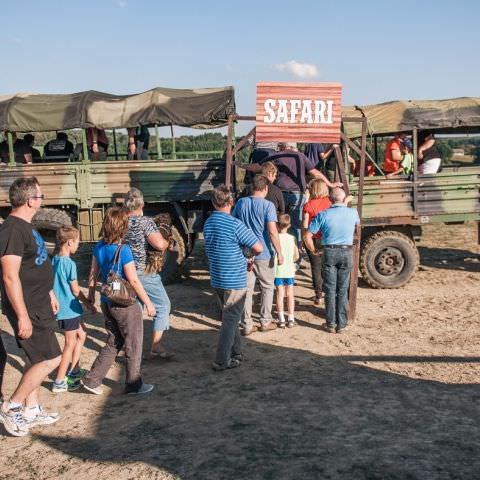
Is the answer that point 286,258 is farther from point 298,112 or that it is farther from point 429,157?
point 429,157

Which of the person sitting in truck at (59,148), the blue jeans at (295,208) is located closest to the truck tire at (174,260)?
the blue jeans at (295,208)

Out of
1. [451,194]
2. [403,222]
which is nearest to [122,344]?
[403,222]

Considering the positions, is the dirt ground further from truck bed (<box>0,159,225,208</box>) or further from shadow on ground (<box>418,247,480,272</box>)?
shadow on ground (<box>418,247,480,272</box>)

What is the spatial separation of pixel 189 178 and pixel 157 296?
3746 millimetres

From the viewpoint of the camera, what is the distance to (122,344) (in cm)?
519

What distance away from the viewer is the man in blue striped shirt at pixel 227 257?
5613 mm

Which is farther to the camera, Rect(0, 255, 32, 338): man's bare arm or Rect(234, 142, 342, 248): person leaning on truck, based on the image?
Rect(234, 142, 342, 248): person leaning on truck

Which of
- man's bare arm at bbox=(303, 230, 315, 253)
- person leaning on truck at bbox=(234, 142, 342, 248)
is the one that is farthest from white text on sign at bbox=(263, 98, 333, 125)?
man's bare arm at bbox=(303, 230, 315, 253)

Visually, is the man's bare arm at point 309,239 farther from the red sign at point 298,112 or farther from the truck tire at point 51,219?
the truck tire at point 51,219

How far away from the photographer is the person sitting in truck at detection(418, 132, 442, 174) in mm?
9164

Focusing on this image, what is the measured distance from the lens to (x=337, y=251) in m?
6.76

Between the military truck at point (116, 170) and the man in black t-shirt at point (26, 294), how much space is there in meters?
4.80

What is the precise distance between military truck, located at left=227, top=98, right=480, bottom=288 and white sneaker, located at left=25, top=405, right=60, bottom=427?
520 centimetres

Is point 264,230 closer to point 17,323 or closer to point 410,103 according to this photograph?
point 17,323
